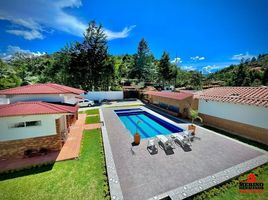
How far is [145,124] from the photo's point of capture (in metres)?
17.2

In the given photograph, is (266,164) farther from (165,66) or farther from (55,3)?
(165,66)

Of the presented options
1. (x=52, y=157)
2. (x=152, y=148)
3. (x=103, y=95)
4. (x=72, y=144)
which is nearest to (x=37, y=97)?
(x=72, y=144)

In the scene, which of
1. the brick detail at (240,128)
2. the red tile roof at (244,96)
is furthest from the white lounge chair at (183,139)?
the red tile roof at (244,96)

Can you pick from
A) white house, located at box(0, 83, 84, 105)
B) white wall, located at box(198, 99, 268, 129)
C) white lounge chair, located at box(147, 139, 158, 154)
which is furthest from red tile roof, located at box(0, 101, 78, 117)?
white wall, located at box(198, 99, 268, 129)

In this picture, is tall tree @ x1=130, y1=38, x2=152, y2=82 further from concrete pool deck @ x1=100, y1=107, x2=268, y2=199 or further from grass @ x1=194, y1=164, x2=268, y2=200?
grass @ x1=194, y1=164, x2=268, y2=200

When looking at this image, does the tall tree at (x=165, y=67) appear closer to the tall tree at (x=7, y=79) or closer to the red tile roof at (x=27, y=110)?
the red tile roof at (x=27, y=110)

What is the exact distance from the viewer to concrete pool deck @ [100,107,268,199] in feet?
19.4

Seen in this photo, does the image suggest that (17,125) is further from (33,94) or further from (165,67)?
(165,67)

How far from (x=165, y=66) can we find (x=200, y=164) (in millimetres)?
41288

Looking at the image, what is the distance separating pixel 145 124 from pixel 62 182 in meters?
11.8

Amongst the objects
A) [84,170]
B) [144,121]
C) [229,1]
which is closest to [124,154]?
[84,170]

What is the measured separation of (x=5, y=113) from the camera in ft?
25.6

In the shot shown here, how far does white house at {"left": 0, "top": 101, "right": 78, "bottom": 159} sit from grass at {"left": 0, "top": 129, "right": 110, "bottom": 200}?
1962mm

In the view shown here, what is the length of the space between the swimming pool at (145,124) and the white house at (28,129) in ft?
21.1
